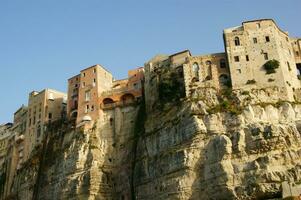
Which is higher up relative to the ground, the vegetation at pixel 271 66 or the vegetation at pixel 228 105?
the vegetation at pixel 271 66

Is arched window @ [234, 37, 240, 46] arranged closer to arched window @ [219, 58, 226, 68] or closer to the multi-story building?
arched window @ [219, 58, 226, 68]

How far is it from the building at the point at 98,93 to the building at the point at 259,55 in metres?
15.3

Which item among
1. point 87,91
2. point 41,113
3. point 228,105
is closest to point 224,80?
point 228,105

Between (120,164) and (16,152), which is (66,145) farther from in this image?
(16,152)

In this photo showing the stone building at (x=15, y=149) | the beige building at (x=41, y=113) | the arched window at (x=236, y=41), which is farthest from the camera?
the stone building at (x=15, y=149)

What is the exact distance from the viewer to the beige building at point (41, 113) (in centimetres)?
7906

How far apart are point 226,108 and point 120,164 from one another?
1695cm

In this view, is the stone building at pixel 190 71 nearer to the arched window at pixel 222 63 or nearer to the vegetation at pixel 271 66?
the arched window at pixel 222 63

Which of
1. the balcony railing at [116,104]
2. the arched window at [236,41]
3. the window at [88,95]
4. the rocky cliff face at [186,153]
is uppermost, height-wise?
the arched window at [236,41]

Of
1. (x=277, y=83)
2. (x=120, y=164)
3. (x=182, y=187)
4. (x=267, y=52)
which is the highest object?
(x=267, y=52)

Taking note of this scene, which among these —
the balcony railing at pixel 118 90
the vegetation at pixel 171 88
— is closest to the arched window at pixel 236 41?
the vegetation at pixel 171 88

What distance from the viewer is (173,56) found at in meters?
68.3

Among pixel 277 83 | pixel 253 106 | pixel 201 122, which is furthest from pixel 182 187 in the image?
pixel 277 83

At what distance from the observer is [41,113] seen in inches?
3157
